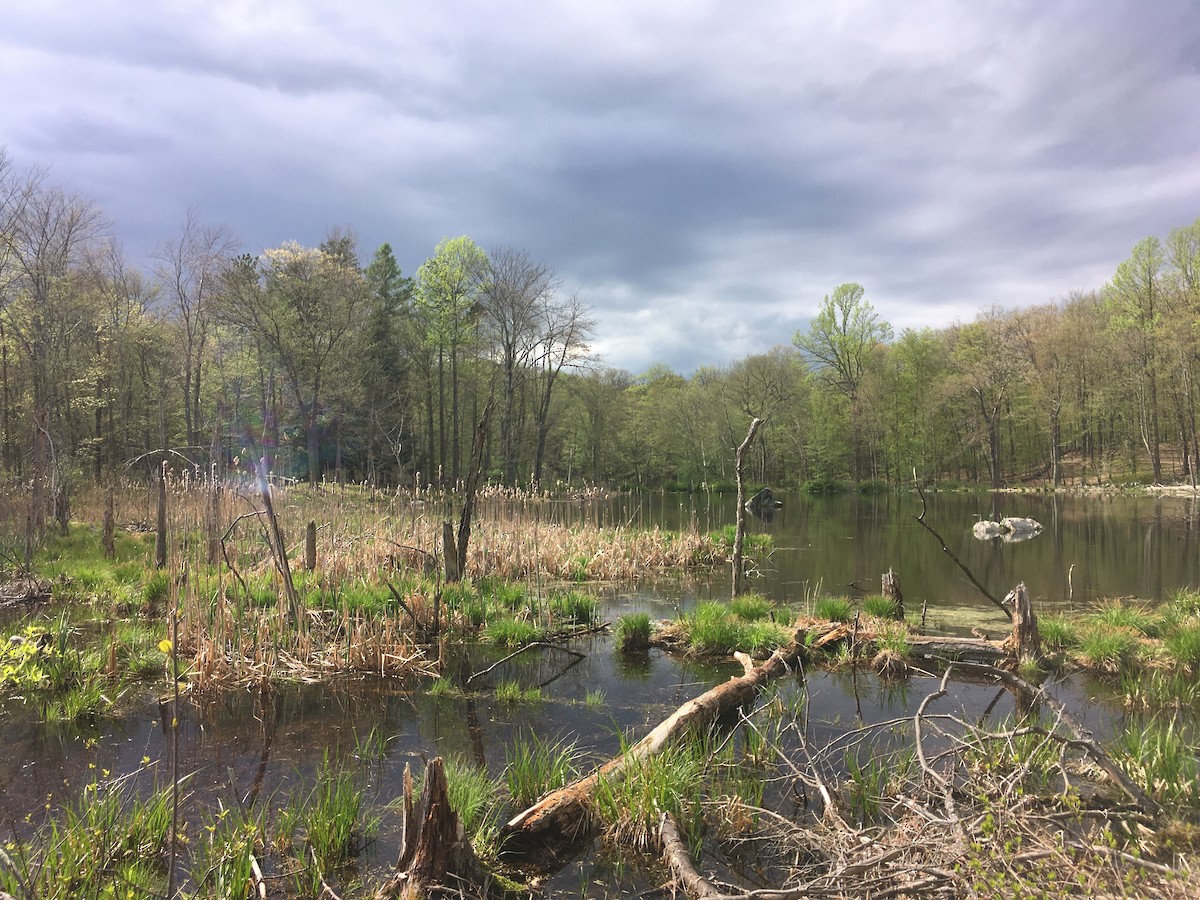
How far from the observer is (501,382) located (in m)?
43.4

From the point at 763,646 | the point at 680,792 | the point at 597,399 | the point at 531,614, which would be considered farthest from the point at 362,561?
the point at 597,399

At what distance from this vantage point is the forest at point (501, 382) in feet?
71.5

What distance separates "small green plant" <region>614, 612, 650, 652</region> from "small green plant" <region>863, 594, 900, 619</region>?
340 centimetres

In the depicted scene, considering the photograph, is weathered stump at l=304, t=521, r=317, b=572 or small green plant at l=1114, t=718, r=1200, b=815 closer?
small green plant at l=1114, t=718, r=1200, b=815

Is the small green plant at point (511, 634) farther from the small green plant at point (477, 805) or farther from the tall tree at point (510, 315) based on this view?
the tall tree at point (510, 315)

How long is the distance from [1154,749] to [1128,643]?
3894mm

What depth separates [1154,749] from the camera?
4.55 m

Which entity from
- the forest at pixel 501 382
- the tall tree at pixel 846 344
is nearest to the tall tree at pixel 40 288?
the forest at pixel 501 382

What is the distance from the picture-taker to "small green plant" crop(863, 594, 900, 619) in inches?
378

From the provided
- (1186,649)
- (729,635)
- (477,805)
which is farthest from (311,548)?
(1186,649)

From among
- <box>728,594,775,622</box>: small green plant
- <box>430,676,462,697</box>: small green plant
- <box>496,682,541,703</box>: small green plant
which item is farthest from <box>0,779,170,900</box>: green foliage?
<box>728,594,775,622</box>: small green plant

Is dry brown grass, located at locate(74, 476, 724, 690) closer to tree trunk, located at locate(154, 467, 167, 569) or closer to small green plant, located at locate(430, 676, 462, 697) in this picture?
tree trunk, located at locate(154, 467, 167, 569)

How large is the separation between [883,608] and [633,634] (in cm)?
391

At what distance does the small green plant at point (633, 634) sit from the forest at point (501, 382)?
6.94m
